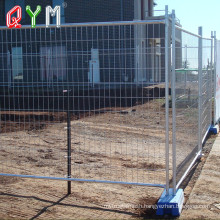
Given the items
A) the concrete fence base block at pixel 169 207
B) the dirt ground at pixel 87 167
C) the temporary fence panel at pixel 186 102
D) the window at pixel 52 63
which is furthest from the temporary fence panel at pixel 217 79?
the concrete fence base block at pixel 169 207

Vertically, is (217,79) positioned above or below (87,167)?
above

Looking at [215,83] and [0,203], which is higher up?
[215,83]

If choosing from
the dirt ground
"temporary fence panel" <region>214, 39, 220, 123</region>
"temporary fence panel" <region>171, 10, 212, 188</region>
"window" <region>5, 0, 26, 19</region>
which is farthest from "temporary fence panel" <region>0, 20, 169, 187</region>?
"window" <region>5, 0, 26, 19</region>

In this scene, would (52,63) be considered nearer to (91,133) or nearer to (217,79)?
(91,133)

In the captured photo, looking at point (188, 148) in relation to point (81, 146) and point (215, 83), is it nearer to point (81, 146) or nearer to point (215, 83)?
point (81, 146)

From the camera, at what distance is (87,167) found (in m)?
7.58

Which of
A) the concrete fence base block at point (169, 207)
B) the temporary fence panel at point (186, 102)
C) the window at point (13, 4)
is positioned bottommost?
the concrete fence base block at point (169, 207)

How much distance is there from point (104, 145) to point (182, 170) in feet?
11.8

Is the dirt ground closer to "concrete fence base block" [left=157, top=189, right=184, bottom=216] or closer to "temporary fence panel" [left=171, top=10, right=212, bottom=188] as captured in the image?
"temporary fence panel" [left=171, top=10, right=212, bottom=188]

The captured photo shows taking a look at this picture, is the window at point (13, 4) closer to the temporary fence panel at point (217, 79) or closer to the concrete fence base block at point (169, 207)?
the temporary fence panel at point (217, 79)

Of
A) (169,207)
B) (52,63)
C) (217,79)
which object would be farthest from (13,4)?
(169,207)

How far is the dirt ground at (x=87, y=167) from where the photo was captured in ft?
17.9

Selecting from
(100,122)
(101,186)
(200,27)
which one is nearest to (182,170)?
(101,186)

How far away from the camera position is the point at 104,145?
31.8 ft
